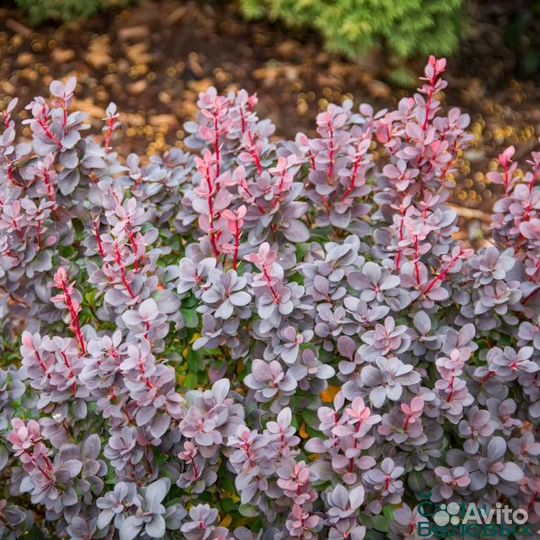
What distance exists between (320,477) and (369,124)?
1.10 m

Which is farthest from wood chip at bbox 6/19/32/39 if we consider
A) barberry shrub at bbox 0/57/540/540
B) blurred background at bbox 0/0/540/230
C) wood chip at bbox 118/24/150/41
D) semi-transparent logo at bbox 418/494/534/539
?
semi-transparent logo at bbox 418/494/534/539

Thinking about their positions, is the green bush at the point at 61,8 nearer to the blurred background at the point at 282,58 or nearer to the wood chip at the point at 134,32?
the blurred background at the point at 282,58

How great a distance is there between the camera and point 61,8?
14.0 feet

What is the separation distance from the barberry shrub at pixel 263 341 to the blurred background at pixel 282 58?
61.7 inches

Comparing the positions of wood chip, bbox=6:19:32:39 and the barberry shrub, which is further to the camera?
wood chip, bbox=6:19:32:39

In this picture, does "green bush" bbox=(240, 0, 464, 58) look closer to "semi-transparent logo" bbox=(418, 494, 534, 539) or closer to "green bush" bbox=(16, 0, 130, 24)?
"green bush" bbox=(16, 0, 130, 24)

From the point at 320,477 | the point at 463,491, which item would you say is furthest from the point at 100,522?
the point at 463,491

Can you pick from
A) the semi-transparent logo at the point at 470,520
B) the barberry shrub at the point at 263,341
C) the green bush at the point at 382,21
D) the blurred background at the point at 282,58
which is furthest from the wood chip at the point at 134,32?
the semi-transparent logo at the point at 470,520

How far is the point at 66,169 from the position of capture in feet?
7.09

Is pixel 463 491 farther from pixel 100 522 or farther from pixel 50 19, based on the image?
pixel 50 19

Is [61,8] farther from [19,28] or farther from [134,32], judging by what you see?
[134,32]

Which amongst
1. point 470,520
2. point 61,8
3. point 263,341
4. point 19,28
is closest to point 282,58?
point 61,8

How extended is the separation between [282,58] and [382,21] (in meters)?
0.75

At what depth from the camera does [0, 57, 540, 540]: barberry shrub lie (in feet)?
6.17
